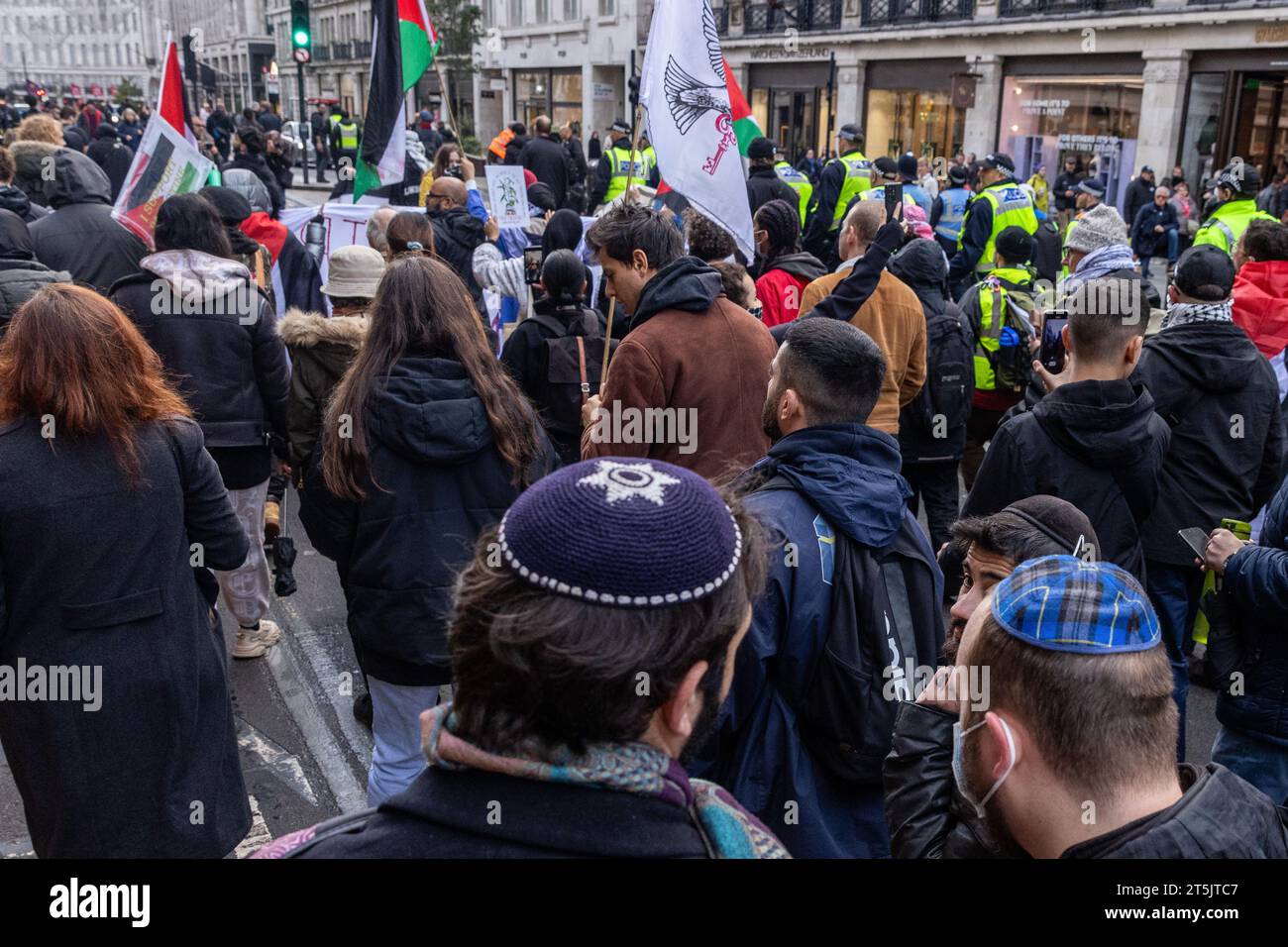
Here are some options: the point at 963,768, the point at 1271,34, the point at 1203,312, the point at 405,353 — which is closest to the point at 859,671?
the point at 963,768

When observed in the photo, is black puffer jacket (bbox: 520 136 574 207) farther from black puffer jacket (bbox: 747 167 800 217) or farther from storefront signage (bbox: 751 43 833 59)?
storefront signage (bbox: 751 43 833 59)

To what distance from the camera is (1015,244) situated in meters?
5.72

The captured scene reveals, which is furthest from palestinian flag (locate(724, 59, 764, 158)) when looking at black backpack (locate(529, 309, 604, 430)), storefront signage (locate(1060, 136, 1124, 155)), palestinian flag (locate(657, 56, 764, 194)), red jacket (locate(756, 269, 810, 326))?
storefront signage (locate(1060, 136, 1124, 155))

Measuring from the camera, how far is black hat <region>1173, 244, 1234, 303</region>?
12.7 feet

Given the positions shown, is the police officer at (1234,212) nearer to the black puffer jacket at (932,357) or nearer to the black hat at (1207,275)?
the black puffer jacket at (932,357)

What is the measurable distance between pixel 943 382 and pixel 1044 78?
22287 millimetres

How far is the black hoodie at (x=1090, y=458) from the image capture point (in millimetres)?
3307

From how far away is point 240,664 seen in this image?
496cm

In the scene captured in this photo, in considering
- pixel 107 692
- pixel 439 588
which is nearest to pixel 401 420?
pixel 439 588

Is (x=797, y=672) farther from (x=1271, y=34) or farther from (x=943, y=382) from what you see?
(x=1271, y=34)

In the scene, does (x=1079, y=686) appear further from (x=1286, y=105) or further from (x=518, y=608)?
(x=1286, y=105)

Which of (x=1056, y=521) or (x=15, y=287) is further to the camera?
(x=15, y=287)

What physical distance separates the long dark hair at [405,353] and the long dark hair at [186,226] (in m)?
1.57

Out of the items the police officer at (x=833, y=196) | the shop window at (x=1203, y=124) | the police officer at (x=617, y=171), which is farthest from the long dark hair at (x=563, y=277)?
the shop window at (x=1203, y=124)
